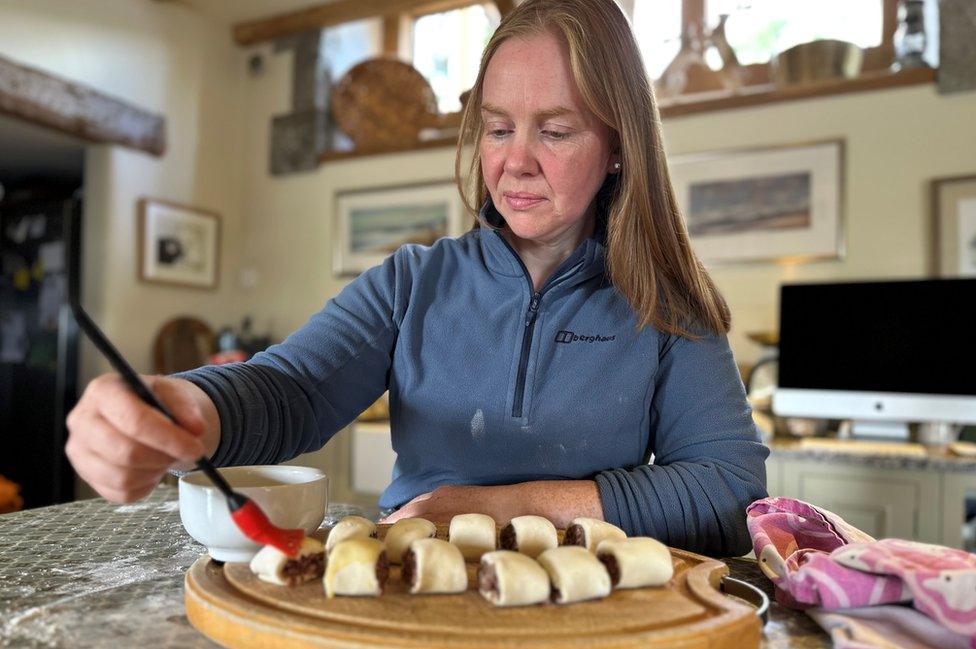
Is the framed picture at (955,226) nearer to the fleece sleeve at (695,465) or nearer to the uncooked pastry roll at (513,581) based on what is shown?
the fleece sleeve at (695,465)

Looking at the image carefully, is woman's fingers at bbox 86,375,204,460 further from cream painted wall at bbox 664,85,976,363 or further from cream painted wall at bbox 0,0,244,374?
cream painted wall at bbox 0,0,244,374

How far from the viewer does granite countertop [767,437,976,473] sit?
7.58 ft

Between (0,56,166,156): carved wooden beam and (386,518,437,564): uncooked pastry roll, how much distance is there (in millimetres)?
3338

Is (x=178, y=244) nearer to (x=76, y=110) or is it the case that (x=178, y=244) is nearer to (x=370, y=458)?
(x=76, y=110)

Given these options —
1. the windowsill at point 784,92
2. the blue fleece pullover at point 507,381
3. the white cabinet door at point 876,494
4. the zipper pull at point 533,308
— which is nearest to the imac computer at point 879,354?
the white cabinet door at point 876,494

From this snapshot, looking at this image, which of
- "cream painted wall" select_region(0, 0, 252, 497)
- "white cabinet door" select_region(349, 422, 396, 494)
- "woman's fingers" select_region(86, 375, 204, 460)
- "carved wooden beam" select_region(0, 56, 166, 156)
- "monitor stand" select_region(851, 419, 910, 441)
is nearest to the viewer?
"woman's fingers" select_region(86, 375, 204, 460)

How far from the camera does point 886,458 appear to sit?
2.38 metres

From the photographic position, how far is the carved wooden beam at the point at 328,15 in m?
4.14

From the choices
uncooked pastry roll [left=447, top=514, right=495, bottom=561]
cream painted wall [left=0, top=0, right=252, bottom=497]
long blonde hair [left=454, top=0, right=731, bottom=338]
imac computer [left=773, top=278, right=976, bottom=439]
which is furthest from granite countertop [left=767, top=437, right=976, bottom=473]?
cream painted wall [left=0, top=0, right=252, bottom=497]

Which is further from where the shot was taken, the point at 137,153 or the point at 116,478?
the point at 137,153

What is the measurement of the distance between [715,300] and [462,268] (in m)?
0.37

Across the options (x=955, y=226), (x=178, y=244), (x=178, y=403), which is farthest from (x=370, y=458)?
(x=178, y=403)

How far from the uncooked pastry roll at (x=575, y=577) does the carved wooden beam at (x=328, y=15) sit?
13.0 ft

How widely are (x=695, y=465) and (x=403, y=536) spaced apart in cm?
40
